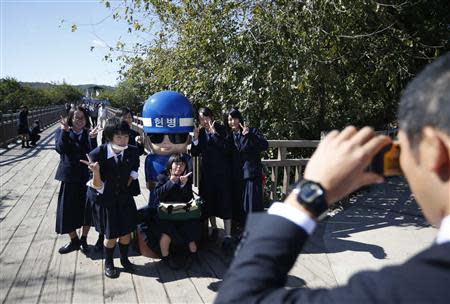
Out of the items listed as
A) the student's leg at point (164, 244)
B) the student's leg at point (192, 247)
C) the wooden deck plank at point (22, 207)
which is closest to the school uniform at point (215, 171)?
the student's leg at point (192, 247)

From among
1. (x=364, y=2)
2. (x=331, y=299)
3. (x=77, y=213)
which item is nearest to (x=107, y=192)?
(x=77, y=213)

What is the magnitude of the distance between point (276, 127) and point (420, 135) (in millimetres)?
6138

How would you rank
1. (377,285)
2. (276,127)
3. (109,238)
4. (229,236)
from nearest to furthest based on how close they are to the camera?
(377,285) < (109,238) < (229,236) < (276,127)

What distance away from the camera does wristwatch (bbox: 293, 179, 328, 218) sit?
90 cm

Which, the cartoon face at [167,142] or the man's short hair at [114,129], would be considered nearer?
the man's short hair at [114,129]

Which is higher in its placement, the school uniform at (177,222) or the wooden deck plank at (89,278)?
the school uniform at (177,222)

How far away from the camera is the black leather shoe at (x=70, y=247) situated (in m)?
4.08

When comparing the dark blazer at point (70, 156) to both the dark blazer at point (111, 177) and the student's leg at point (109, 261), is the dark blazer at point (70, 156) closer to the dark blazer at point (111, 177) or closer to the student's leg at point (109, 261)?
the dark blazer at point (111, 177)

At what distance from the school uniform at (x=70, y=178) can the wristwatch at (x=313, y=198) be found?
361 cm

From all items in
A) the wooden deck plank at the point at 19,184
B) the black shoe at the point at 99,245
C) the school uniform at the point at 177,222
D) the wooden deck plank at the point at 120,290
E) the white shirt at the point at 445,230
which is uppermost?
the white shirt at the point at 445,230

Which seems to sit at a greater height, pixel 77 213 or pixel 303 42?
pixel 303 42

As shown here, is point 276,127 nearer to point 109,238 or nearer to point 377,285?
point 109,238

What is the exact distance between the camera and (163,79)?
8117 millimetres

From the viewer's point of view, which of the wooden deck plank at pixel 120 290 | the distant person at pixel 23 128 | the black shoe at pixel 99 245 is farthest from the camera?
the distant person at pixel 23 128
